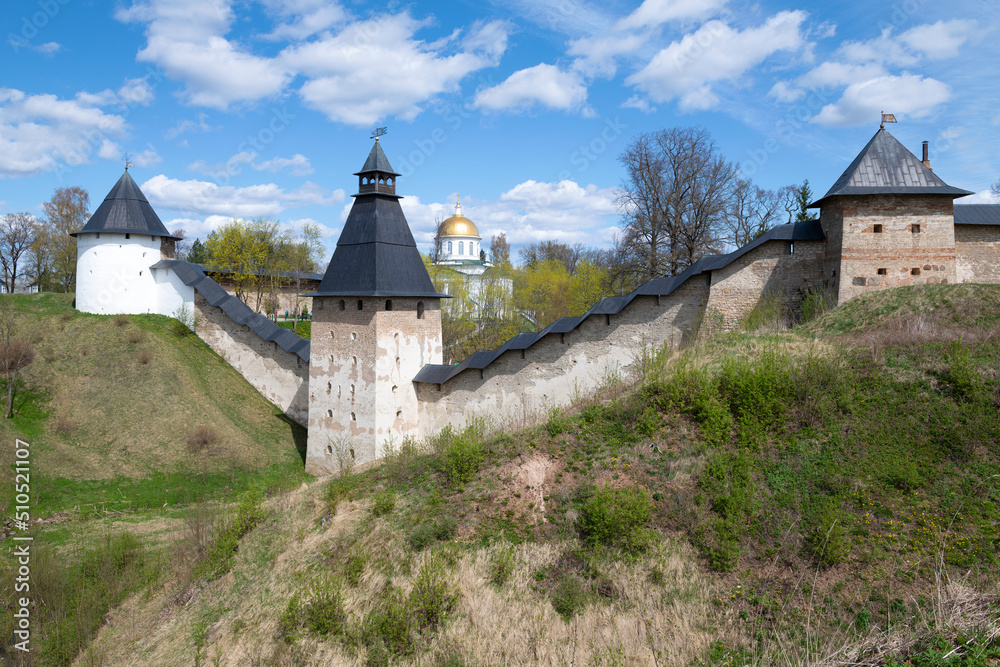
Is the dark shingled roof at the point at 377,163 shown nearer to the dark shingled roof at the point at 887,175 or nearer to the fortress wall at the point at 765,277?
the fortress wall at the point at 765,277

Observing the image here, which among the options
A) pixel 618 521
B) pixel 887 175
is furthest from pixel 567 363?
pixel 887 175

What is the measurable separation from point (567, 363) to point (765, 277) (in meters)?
4.74

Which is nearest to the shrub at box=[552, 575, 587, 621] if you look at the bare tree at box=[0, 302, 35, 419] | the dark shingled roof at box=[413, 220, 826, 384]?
the dark shingled roof at box=[413, 220, 826, 384]

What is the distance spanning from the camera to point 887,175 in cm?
1143

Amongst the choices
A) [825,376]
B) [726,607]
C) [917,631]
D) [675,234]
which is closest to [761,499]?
[726,607]

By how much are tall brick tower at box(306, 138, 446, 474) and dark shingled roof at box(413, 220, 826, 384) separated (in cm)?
107

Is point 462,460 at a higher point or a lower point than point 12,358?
lower

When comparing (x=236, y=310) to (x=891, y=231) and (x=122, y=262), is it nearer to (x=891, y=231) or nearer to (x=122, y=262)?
(x=122, y=262)

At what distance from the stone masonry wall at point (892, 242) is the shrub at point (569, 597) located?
870 cm

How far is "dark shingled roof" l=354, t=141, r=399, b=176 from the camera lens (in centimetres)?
1406

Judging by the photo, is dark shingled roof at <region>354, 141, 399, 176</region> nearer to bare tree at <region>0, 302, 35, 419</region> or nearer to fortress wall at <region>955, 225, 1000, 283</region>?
bare tree at <region>0, 302, 35, 419</region>

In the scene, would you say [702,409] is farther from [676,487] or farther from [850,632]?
[850,632]

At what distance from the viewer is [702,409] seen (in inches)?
325

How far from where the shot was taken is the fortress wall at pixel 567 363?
490 inches
